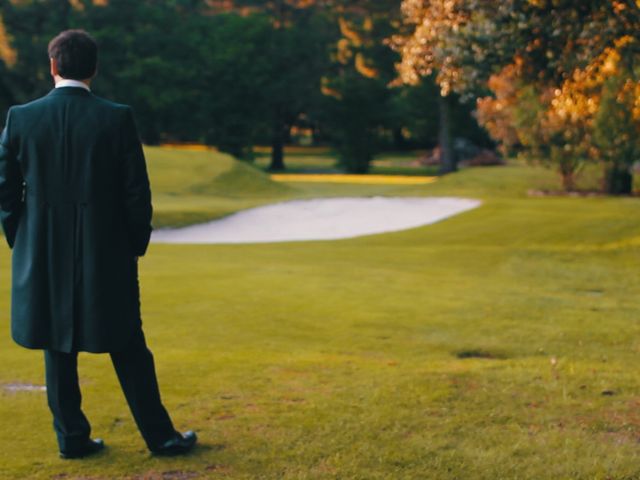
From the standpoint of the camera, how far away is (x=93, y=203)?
215 inches

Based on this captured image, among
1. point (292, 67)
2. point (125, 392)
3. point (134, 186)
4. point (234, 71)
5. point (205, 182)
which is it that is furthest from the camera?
point (292, 67)

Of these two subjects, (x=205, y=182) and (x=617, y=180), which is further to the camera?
(x=205, y=182)

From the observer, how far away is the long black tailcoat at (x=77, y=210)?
5453 millimetres

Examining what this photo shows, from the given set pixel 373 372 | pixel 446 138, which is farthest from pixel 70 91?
pixel 446 138

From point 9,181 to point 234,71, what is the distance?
52539mm

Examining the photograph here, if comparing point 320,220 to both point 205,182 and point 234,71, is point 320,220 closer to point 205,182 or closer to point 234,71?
point 205,182

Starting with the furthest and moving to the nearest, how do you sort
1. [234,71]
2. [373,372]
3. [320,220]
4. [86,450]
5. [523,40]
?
[234,71] < [320,220] < [523,40] < [373,372] < [86,450]

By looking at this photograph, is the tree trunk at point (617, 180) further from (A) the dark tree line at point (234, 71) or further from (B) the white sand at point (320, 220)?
(A) the dark tree line at point (234, 71)

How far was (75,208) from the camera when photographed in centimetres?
546

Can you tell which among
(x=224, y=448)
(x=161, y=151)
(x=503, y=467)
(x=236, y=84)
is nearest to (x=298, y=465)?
(x=224, y=448)

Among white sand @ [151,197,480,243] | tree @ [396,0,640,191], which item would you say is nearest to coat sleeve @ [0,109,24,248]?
tree @ [396,0,640,191]

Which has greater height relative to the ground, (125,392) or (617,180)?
(125,392)

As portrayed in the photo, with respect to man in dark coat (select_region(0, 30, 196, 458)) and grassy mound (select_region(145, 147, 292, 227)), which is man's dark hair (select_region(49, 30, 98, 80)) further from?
grassy mound (select_region(145, 147, 292, 227))

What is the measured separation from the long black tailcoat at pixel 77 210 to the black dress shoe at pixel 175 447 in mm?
739
